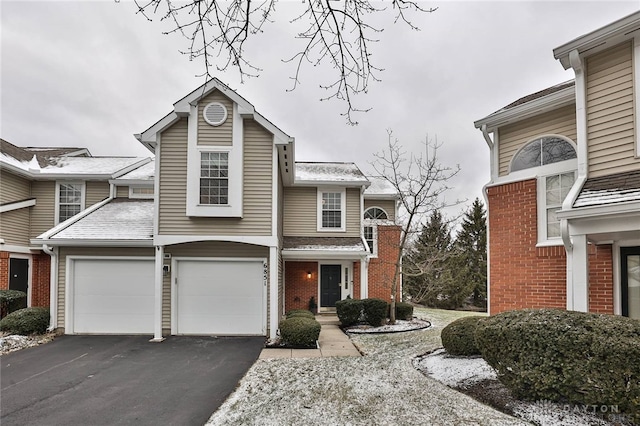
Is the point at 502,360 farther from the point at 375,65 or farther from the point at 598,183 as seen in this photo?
the point at 375,65

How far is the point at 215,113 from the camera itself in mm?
10547

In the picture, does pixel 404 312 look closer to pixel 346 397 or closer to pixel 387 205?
pixel 387 205

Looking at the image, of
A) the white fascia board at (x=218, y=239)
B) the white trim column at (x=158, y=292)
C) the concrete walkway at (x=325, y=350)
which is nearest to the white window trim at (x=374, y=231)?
the concrete walkway at (x=325, y=350)

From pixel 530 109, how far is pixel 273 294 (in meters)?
7.86

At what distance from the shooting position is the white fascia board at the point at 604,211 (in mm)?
5293

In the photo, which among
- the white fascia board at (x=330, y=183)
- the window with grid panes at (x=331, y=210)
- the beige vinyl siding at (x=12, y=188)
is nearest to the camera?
the beige vinyl siding at (x=12, y=188)

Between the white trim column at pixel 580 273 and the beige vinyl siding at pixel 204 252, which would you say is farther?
the beige vinyl siding at pixel 204 252

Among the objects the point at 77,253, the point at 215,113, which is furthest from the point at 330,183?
the point at 77,253

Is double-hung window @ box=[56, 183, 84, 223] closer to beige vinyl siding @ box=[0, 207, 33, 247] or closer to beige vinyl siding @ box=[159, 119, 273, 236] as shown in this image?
beige vinyl siding @ box=[0, 207, 33, 247]

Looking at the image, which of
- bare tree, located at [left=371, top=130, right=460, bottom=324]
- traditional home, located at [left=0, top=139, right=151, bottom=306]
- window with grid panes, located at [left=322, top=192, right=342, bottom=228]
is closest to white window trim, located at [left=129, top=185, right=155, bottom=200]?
traditional home, located at [left=0, top=139, right=151, bottom=306]

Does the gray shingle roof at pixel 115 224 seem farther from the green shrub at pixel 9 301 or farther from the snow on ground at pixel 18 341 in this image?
the snow on ground at pixel 18 341

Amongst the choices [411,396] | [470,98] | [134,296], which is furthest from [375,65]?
[470,98]

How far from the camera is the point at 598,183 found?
6.38 m

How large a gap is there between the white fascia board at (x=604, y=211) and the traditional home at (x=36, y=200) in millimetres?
13575
